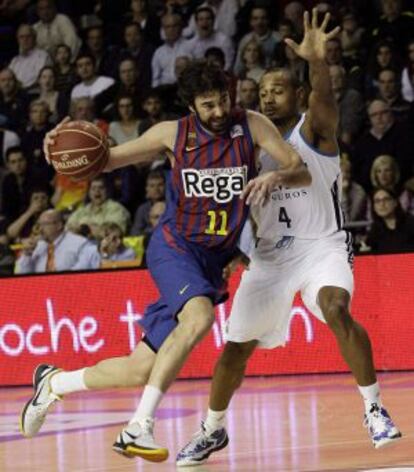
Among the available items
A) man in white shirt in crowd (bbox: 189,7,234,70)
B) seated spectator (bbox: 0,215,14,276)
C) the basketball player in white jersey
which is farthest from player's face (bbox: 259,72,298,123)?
man in white shirt in crowd (bbox: 189,7,234,70)

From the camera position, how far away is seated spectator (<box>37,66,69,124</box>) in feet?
50.8

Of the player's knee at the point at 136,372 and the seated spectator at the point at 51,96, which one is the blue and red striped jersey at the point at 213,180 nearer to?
the player's knee at the point at 136,372

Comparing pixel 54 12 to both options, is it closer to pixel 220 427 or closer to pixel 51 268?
pixel 51 268

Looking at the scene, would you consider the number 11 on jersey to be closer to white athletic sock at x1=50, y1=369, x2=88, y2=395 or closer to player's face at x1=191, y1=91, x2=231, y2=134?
player's face at x1=191, y1=91, x2=231, y2=134

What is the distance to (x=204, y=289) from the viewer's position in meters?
6.68

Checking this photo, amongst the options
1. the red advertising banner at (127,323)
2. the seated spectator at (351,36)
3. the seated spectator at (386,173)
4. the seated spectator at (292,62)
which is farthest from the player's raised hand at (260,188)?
the seated spectator at (351,36)

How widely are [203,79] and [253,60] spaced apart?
7.23 meters

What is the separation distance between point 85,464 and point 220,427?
27.2 inches

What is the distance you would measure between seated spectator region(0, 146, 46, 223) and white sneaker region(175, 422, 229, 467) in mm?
7723

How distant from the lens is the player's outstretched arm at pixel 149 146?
6.92 metres

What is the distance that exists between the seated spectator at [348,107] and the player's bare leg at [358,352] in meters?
6.37

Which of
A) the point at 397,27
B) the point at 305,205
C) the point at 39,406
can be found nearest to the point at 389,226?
the point at 397,27

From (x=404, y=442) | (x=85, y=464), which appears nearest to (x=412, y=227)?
(x=404, y=442)

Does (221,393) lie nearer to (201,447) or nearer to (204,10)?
(201,447)
